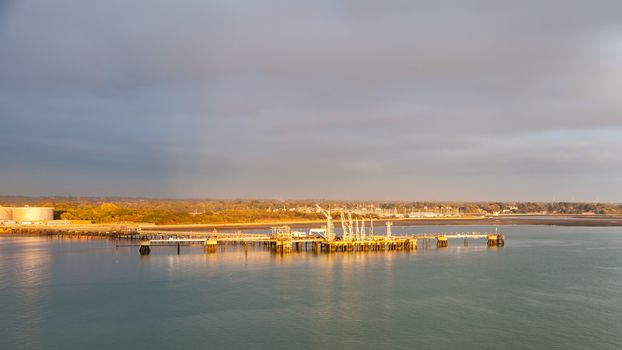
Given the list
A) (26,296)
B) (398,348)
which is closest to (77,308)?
(26,296)

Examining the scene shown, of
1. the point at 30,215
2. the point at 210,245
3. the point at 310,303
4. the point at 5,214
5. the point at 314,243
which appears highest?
the point at 5,214

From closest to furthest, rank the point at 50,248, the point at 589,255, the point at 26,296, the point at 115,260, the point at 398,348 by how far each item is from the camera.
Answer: the point at 398,348 → the point at 26,296 → the point at 115,260 → the point at 589,255 → the point at 50,248

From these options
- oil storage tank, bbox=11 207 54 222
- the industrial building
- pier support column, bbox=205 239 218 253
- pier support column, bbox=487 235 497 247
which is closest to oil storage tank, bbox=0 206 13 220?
the industrial building

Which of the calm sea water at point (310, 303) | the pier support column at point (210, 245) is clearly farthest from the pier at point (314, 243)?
the calm sea water at point (310, 303)

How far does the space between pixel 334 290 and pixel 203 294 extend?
1026cm

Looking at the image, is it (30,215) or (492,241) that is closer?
(492,241)

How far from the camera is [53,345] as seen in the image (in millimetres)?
29719

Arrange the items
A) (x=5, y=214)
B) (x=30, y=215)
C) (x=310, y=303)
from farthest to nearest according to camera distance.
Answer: (x=5, y=214)
(x=30, y=215)
(x=310, y=303)

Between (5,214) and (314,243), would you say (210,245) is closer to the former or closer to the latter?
(314,243)

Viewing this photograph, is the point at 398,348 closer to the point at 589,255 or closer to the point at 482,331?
the point at 482,331

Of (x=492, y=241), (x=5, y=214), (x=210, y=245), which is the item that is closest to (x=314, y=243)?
(x=210, y=245)

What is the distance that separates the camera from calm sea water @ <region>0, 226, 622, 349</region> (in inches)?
1222

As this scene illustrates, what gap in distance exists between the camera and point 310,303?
3944 centimetres

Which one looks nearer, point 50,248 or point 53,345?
point 53,345
